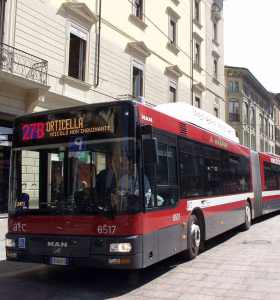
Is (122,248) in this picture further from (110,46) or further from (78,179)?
(110,46)

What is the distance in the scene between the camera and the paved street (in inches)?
253

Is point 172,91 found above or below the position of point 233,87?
→ below

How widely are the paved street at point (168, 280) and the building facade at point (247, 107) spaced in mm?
45301

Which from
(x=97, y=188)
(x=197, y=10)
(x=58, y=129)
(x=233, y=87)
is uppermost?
(x=233, y=87)

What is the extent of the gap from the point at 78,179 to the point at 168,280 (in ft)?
7.05

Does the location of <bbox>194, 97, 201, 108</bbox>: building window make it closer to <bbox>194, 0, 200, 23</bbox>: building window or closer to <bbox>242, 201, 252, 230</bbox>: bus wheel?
<bbox>194, 0, 200, 23</bbox>: building window

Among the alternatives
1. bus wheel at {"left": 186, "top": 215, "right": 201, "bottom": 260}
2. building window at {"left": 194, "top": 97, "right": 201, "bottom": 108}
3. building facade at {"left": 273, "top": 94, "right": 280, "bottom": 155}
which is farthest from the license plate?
building facade at {"left": 273, "top": 94, "right": 280, "bottom": 155}

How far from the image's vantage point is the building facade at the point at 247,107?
54.4 m

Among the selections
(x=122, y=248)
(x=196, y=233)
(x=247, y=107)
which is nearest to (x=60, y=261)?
(x=122, y=248)

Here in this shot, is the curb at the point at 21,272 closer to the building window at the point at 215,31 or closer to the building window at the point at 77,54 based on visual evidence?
the building window at the point at 77,54

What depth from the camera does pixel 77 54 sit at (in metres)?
18.8

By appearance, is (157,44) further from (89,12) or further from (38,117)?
(38,117)

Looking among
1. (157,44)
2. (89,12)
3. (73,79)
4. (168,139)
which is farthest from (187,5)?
(168,139)

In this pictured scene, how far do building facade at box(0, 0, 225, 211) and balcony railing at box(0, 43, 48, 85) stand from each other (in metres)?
0.03
